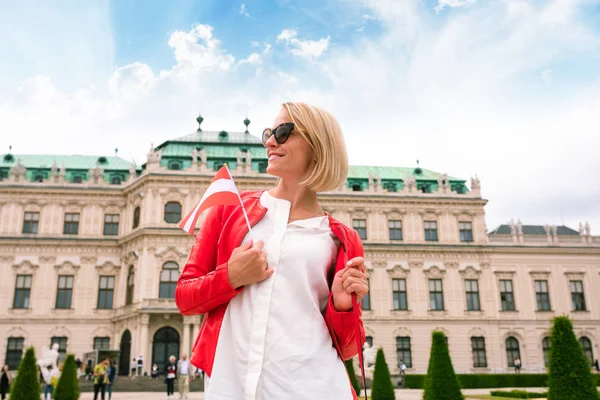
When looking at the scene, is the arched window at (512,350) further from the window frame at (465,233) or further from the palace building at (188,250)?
the window frame at (465,233)

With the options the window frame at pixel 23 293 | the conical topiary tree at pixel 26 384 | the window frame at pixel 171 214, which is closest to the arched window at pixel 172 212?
the window frame at pixel 171 214

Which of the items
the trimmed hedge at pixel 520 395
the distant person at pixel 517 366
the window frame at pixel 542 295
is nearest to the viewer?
the trimmed hedge at pixel 520 395

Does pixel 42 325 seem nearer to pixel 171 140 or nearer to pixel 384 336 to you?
pixel 171 140

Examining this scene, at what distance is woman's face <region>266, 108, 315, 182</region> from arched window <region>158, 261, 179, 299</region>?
28.0 metres

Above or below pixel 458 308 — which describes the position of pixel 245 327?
below

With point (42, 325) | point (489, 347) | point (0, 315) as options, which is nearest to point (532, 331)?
point (489, 347)

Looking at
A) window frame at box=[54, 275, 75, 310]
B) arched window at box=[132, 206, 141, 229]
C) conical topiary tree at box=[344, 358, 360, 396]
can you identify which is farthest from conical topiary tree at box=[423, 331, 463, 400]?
window frame at box=[54, 275, 75, 310]

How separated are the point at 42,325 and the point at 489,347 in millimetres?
24992

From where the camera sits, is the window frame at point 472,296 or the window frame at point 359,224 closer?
the window frame at point 472,296

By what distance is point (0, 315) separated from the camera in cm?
3045

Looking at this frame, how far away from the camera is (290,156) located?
2.24 meters

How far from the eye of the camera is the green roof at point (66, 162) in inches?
1406

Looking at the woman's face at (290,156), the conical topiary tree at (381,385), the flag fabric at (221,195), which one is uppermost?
the woman's face at (290,156)

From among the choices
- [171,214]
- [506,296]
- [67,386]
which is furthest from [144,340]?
[506,296]
